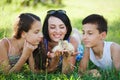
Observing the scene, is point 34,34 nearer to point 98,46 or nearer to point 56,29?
point 56,29

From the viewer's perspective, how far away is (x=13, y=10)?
33.2ft

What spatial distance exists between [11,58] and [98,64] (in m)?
1.16

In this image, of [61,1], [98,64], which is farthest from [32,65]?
[61,1]

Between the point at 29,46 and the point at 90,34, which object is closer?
the point at 29,46

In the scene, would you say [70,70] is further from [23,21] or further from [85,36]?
[23,21]

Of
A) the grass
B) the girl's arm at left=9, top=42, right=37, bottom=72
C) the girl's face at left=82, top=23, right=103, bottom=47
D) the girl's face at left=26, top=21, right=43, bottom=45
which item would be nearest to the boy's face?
the girl's face at left=82, top=23, right=103, bottom=47

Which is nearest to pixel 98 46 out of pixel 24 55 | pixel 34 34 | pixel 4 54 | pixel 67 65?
pixel 67 65

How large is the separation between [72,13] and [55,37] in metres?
5.30

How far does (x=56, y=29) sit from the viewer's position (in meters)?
5.06

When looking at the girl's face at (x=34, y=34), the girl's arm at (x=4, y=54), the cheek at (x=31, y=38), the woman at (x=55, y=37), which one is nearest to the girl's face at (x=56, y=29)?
the woman at (x=55, y=37)

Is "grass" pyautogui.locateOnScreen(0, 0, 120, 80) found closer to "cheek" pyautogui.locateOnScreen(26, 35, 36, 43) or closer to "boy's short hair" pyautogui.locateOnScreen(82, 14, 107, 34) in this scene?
"cheek" pyautogui.locateOnScreen(26, 35, 36, 43)

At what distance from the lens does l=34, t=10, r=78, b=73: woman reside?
4.96 m

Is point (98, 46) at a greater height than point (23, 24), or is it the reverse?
point (23, 24)

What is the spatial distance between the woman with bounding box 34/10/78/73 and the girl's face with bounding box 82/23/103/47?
0.26 meters
